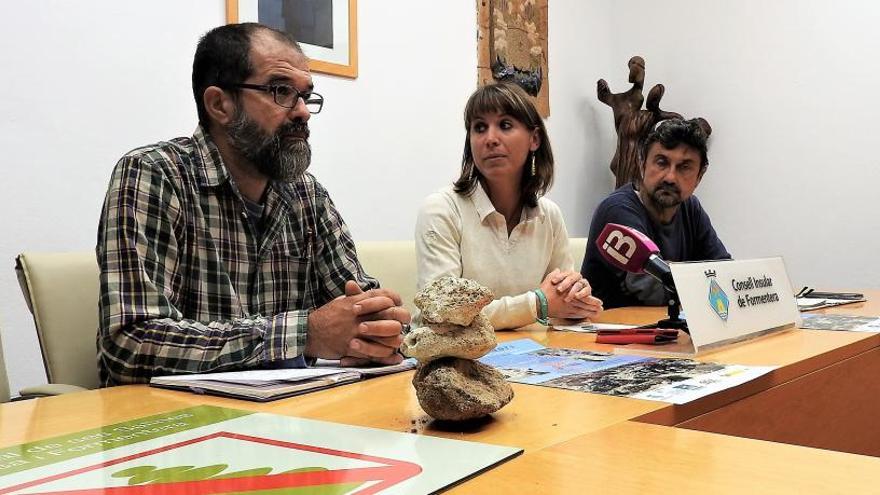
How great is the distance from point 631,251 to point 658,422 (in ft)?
2.31

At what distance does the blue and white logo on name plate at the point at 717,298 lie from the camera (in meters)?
1.38

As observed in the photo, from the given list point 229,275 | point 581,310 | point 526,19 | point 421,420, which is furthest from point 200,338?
point 526,19

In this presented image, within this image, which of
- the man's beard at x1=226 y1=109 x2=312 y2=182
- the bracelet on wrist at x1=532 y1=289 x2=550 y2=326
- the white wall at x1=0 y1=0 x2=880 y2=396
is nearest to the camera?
the man's beard at x1=226 y1=109 x2=312 y2=182

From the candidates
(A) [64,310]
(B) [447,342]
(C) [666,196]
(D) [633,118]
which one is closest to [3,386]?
(A) [64,310]

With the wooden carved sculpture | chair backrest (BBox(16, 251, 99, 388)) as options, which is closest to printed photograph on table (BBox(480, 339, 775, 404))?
chair backrest (BBox(16, 251, 99, 388))

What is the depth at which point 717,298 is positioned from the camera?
141cm

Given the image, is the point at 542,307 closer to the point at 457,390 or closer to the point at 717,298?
the point at 717,298

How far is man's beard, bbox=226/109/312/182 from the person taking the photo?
1.62 metres

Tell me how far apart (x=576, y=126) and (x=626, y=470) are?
3650 mm

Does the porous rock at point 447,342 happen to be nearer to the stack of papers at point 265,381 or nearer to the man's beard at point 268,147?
the stack of papers at point 265,381

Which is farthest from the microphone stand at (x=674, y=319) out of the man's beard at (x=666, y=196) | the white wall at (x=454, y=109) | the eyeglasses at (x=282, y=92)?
the white wall at (x=454, y=109)

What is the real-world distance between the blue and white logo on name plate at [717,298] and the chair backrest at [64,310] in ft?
4.04

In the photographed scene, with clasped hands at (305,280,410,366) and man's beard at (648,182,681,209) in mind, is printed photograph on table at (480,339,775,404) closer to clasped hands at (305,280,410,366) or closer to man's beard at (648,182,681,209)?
clasped hands at (305,280,410,366)

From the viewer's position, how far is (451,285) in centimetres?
82
